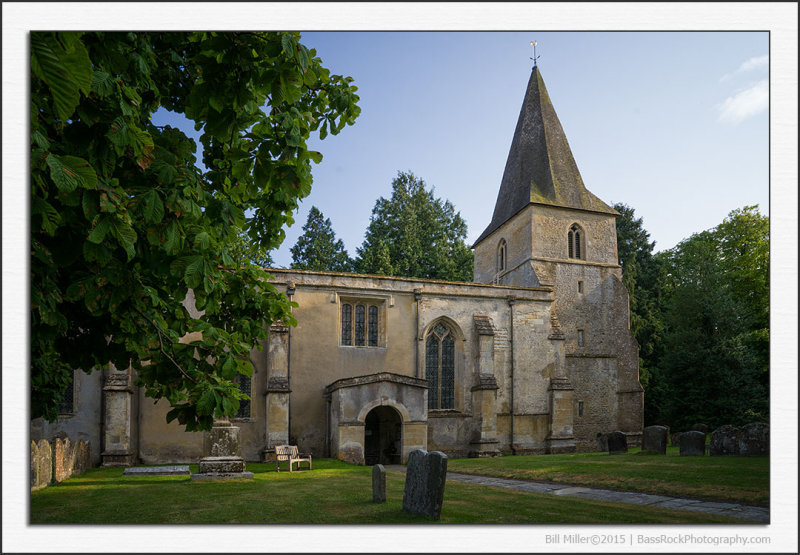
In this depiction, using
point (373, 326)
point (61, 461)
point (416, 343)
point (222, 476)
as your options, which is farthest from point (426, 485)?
point (416, 343)

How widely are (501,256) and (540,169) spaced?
16.1 ft

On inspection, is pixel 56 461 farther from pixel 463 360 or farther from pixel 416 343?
pixel 463 360

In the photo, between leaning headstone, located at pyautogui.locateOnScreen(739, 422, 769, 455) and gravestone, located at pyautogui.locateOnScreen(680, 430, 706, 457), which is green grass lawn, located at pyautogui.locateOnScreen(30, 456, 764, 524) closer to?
leaning headstone, located at pyautogui.locateOnScreen(739, 422, 769, 455)

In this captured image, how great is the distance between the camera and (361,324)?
22.4 metres

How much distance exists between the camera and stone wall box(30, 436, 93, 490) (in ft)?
35.8

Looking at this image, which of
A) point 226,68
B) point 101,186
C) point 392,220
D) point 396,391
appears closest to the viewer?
point 101,186

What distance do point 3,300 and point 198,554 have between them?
8.89ft

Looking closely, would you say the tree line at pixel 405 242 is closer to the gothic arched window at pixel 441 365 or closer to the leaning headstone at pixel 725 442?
the gothic arched window at pixel 441 365

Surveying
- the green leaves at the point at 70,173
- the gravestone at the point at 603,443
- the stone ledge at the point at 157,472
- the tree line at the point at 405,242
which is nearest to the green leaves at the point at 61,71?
the green leaves at the point at 70,173

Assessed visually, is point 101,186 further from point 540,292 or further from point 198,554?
point 540,292

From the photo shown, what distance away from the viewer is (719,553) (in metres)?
4.97

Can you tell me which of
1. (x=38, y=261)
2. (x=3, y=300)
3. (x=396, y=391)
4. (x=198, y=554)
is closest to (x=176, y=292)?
(x=38, y=261)

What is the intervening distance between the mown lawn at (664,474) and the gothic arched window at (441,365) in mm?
5567

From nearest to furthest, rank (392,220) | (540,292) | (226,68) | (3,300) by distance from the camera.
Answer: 1. (226,68)
2. (3,300)
3. (540,292)
4. (392,220)
